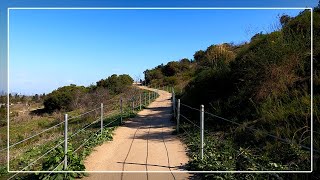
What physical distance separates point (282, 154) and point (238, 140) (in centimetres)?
210

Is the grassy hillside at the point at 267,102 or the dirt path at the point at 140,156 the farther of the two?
the dirt path at the point at 140,156

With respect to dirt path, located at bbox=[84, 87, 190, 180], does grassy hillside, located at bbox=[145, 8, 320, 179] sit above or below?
above

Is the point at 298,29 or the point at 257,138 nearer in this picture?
the point at 257,138

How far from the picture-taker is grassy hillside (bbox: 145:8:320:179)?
645 centimetres

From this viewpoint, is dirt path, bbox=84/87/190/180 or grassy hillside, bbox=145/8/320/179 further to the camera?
dirt path, bbox=84/87/190/180

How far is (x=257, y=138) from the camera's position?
751cm

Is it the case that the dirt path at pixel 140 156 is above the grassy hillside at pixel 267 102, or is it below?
below

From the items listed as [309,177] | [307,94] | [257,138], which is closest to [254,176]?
[309,177]

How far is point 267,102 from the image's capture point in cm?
901

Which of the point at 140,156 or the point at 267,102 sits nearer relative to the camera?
the point at 140,156

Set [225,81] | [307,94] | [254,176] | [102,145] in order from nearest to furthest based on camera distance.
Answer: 1. [254,176]
2. [307,94]
3. [102,145]
4. [225,81]

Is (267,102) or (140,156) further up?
(267,102)

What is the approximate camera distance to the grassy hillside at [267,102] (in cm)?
645

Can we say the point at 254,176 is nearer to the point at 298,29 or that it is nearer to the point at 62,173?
the point at 62,173
